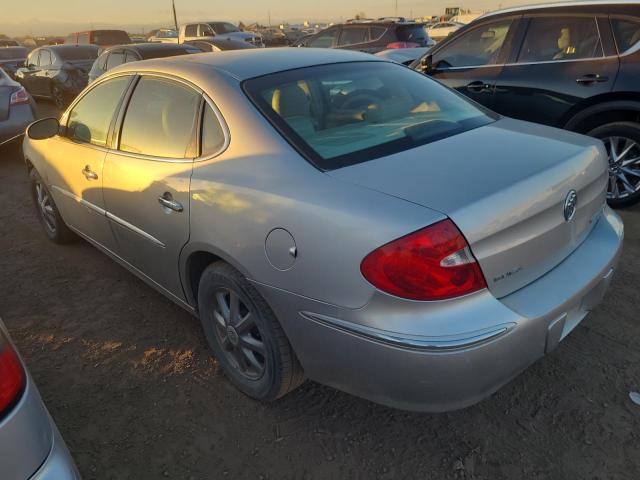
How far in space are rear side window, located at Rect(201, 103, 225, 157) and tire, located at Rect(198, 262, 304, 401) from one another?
53 cm

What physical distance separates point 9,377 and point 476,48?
5.01 m

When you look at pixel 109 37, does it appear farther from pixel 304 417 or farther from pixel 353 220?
pixel 353 220

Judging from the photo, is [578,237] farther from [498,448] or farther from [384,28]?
[384,28]

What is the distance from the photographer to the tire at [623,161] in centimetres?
425

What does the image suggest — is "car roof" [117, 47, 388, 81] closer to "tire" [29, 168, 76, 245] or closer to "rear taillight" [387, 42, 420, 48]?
"tire" [29, 168, 76, 245]

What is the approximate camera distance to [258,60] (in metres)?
2.72

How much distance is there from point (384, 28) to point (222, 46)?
14.8 feet

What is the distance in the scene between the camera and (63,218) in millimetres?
4000

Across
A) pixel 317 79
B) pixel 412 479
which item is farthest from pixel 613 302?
pixel 317 79

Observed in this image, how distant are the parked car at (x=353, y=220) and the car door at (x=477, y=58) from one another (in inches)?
86.4

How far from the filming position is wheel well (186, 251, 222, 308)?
2482 millimetres

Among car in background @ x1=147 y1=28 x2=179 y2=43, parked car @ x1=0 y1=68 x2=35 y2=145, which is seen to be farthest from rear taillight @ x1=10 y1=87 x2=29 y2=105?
car in background @ x1=147 y1=28 x2=179 y2=43

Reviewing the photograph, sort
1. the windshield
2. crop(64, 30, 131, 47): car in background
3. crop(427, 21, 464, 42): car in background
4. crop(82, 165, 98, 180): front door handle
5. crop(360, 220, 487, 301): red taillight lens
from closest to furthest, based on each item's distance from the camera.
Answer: crop(360, 220, 487, 301): red taillight lens, crop(82, 165, 98, 180): front door handle, crop(64, 30, 131, 47): car in background, the windshield, crop(427, 21, 464, 42): car in background

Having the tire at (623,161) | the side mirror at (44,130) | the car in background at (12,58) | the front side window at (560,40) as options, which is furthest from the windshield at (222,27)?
the tire at (623,161)
